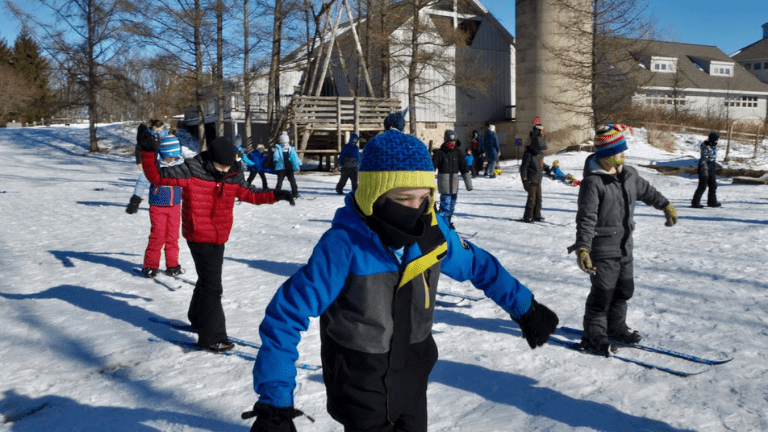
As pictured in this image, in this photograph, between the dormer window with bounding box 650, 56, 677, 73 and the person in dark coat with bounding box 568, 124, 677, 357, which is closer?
the person in dark coat with bounding box 568, 124, 677, 357

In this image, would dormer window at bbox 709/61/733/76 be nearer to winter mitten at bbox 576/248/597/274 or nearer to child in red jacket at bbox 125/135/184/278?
child in red jacket at bbox 125/135/184/278

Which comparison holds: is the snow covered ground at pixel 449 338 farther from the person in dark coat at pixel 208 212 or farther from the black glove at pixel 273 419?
the black glove at pixel 273 419

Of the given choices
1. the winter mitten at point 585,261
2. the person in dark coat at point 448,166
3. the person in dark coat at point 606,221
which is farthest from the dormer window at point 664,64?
the winter mitten at point 585,261

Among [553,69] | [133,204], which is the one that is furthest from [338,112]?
[133,204]

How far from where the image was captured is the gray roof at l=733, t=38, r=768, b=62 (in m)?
54.8

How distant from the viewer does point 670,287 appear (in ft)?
20.8

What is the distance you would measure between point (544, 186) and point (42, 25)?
70.1ft

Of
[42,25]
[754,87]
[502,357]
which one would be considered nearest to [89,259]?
[502,357]

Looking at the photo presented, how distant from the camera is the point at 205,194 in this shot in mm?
4762

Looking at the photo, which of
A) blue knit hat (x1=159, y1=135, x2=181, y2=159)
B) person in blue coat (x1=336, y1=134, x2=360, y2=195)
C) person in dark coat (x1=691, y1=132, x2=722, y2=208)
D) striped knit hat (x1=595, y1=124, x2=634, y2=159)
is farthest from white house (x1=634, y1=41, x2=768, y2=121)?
striped knit hat (x1=595, y1=124, x2=634, y2=159)

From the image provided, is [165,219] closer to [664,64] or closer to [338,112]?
[338,112]

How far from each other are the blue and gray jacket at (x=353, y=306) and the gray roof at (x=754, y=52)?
64.5 m

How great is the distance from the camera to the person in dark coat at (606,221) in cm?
425

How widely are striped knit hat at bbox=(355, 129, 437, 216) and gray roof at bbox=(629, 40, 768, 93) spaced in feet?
139
